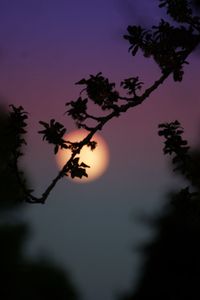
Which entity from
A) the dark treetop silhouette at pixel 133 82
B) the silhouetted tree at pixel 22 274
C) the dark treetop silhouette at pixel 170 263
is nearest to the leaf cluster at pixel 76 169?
the dark treetop silhouette at pixel 133 82

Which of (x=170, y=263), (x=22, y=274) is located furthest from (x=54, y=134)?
(x=22, y=274)

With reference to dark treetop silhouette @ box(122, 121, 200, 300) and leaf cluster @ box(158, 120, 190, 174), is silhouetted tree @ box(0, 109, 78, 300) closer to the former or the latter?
dark treetop silhouette @ box(122, 121, 200, 300)

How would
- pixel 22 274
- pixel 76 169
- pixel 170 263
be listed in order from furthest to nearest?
pixel 22 274, pixel 170 263, pixel 76 169

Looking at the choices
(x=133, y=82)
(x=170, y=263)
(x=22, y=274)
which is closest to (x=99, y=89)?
(x=133, y=82)

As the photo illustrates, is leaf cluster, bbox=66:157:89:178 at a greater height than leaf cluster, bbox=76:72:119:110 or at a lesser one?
lesser

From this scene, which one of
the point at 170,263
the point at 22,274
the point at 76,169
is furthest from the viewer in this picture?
the point at 22,274

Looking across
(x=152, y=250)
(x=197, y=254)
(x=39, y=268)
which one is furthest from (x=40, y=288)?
(x=197, y=254)

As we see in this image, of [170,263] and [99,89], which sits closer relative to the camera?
[99,89]

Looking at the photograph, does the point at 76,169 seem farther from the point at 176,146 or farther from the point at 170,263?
the point at 170,263

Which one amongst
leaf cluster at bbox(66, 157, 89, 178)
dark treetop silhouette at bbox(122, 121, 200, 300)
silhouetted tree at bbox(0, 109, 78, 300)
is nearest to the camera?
leaf cluster at bbox(66, 157, 89, 178)

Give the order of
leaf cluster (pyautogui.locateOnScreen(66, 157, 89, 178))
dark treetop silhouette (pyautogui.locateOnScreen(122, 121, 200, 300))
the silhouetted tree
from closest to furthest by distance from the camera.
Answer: leaf cluster (pyautogui.locateOnScreen(66, 157, 89, 178))
dark treetop silhouette (pyautogui.locateOnScreen(122, 121, 200, 300))
the silhouetted tree

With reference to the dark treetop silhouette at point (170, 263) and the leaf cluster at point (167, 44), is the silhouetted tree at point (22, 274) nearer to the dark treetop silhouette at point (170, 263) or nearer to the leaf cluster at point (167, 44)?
the dark treetop silhouette at point (170, 263)

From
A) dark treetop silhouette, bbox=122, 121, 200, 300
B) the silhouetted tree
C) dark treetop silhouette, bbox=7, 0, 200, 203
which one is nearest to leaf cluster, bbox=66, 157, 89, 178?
A: dark treetop silhouette, bbox=7, 0, 200, 203

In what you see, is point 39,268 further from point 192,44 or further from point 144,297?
point 192,44
